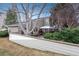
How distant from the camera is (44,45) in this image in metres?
3.52

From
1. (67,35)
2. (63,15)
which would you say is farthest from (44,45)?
(63,15)

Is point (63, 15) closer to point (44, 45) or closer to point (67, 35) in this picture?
point (67, 35)

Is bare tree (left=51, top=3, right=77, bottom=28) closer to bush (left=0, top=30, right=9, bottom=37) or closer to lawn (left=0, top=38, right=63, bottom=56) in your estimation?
lawn (left=0, top=38, right=63, bottom=56)

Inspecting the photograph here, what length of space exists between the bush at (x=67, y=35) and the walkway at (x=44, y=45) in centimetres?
9

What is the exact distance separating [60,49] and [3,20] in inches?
37.9

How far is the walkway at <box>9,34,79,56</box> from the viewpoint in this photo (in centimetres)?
348

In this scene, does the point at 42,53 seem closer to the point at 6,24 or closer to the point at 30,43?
the point at 30,43

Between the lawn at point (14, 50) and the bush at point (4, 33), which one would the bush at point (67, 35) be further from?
the bush at point (4, 33)

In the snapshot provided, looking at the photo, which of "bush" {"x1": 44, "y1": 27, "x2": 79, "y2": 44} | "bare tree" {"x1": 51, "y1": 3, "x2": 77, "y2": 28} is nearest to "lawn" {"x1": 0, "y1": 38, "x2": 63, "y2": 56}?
"bush" {"x1": 44, "y1": 27, "x2": 79, "y2": 44}

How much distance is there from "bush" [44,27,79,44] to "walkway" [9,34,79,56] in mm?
90

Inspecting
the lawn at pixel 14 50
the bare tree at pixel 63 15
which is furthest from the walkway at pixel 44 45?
the bare tree at pixel 63 15

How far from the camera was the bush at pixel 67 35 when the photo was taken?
3.49 m

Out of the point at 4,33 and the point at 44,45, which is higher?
the point at 4,33

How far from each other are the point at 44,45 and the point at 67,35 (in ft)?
1.23
